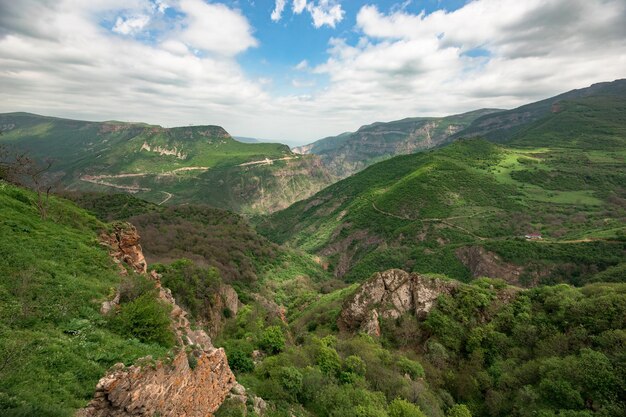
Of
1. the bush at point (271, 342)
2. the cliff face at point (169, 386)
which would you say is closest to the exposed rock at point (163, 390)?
the cliff face at point (169, 386)

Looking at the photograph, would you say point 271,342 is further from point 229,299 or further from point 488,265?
point 488,265

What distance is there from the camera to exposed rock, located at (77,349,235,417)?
12.2 meters

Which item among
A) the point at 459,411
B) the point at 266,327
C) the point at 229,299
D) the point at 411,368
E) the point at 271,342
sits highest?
the point at 271,342

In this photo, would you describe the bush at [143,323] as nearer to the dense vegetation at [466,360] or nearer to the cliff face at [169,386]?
the cliff face at [169,386]

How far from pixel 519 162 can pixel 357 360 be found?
184 metres

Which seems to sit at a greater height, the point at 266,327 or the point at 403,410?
the point at 403,410

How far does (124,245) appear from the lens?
31297mm

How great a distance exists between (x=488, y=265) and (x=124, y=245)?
305 feet

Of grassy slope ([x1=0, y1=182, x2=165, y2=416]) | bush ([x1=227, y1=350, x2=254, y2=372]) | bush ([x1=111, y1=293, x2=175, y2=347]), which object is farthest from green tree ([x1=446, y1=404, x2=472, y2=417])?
grassy slope ([x1=0, y1=182, x2=165, y2=416])

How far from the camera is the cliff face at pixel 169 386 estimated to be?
40.1 ft

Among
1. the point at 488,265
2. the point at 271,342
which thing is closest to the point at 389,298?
the point at 271,342

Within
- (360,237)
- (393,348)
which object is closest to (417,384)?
(393,348)

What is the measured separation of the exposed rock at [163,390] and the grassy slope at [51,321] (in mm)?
747

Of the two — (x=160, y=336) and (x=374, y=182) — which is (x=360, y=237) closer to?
(x=374, y=182)
